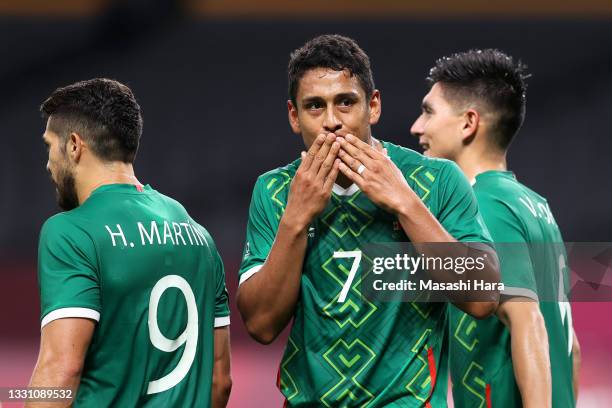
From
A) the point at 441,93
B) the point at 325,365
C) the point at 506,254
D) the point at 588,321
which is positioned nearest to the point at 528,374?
the point at 506,254

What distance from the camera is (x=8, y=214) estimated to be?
12.5 m

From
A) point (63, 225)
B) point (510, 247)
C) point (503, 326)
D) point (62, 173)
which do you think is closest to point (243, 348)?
point (503, 326)

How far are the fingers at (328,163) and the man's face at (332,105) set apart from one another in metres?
0.07

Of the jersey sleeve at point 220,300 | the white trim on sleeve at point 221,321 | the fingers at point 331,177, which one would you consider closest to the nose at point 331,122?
the fingers at point 331,177

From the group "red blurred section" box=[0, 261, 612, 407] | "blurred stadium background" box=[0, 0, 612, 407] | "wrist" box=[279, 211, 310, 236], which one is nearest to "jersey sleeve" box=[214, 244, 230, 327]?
"wrist" box=[279, 211, 310, 236]

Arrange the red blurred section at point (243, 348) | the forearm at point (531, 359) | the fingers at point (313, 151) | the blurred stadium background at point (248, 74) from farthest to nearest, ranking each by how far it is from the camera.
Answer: the blurred stadium background at point (248, 74) → the red blurred section at point (243, 348) → the forearm at point (531, 359) → the fingers at point (313, 151)

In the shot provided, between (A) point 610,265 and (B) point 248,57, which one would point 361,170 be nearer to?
(A) point 610,265

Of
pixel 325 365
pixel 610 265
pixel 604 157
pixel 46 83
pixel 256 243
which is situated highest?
pixel 46 83

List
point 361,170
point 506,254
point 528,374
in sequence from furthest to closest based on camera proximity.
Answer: point 506,254, point 528,374, point 361,170

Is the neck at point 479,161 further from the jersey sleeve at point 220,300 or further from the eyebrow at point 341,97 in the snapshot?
the jersey sleeve at point 220,300

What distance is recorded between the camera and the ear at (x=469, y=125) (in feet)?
14.4

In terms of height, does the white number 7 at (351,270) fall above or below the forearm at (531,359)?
above

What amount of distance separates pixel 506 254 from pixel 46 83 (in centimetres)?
1072

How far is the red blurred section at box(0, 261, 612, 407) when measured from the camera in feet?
23.2
